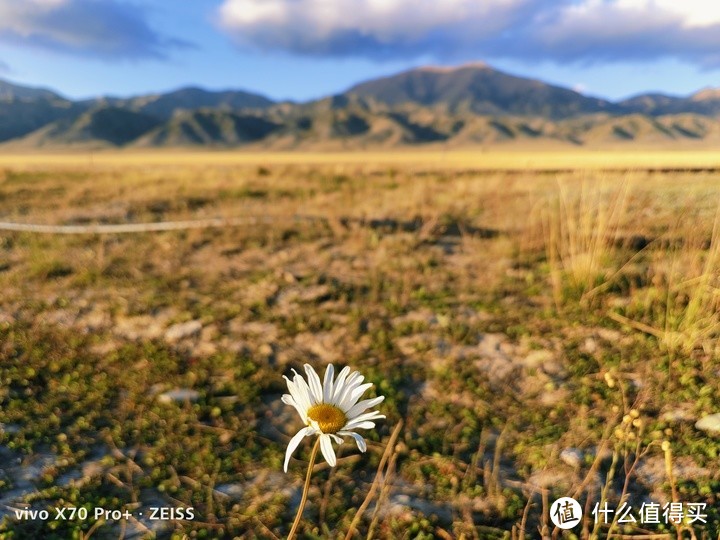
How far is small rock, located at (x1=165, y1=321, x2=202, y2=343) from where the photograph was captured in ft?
14.6

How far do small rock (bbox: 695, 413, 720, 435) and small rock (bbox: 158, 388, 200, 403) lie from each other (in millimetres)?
3214

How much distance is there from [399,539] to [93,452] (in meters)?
1.92

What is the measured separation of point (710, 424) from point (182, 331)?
3.88 meters

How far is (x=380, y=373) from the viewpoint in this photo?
3.86 meters

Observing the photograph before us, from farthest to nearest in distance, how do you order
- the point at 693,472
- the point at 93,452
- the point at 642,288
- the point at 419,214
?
the point at 419,214 → the point at 642,288 → the point at 93,452 → the point at 693,472

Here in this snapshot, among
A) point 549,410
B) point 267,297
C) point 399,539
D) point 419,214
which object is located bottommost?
point 399,539

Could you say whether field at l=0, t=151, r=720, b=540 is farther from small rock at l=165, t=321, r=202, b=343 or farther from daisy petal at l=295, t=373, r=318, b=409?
daisy petal at l=295, t=373, r=318, b=409

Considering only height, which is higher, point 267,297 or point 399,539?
point 267,297

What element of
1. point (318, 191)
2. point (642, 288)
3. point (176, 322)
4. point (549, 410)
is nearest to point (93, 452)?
point (176, 322)

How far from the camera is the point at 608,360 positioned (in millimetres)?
3742

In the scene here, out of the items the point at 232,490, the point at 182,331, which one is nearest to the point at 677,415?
the point at 232,490

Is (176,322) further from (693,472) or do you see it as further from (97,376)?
(693,472)

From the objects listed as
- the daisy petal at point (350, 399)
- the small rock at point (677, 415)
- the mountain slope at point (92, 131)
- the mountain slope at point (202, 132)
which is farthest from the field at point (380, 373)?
the mountain slope at point (92, 131)

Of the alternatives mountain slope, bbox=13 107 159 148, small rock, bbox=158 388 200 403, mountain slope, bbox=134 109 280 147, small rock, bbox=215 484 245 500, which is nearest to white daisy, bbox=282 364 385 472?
small rock, bbox=215 484 245 500
